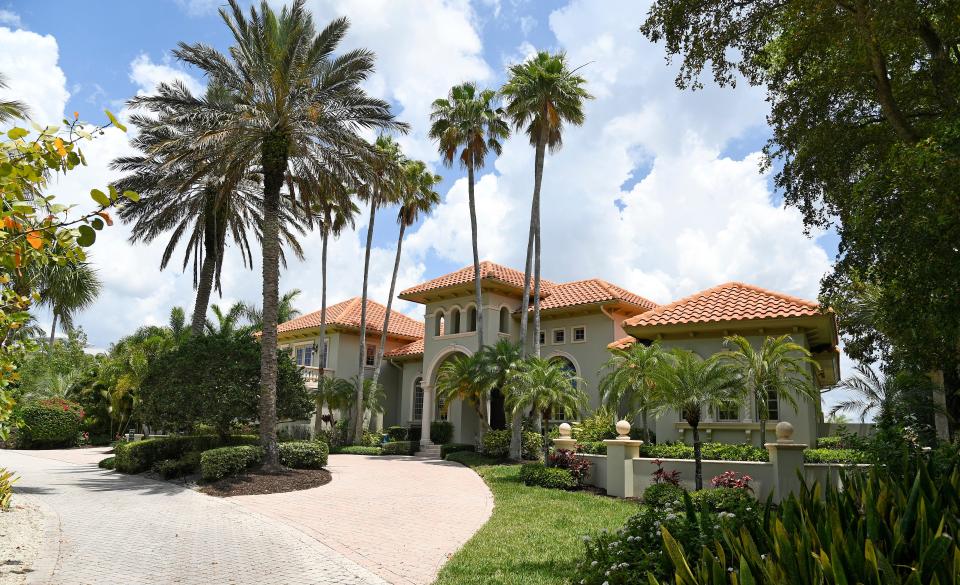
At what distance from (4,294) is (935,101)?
42.0 ft

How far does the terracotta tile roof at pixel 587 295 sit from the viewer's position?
27.8 m

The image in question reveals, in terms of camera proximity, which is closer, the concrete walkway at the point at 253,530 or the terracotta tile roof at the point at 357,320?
the concrete walkway at the point at 253,530

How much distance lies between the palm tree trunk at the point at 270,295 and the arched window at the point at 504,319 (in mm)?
13777

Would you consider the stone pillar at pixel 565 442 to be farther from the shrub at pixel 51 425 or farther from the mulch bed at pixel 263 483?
the shrub at pixel 51 425

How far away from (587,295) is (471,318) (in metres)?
5.79

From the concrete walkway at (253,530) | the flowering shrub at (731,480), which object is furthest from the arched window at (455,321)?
the flowering shrub at (731,480)

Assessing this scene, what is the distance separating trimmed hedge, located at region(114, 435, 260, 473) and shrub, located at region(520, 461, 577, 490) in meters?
9.60

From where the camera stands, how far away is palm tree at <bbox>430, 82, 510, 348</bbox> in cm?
2711

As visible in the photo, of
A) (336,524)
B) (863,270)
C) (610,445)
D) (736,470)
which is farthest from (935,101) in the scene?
(336,524)

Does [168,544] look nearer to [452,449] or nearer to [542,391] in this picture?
[542,391]

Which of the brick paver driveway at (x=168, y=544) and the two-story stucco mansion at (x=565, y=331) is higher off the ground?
the two-story stucco mansion at (x=565, y=331)

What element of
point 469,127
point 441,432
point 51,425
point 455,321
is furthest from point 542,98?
point 51,425

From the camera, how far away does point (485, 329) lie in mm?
29500

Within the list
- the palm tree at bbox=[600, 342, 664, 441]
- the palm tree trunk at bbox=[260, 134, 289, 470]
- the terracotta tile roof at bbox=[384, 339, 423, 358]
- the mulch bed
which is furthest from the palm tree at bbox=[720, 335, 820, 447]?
the terracotta tile roof at bbox=[384, 339, 423, 358]
